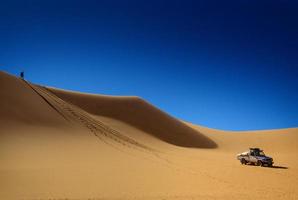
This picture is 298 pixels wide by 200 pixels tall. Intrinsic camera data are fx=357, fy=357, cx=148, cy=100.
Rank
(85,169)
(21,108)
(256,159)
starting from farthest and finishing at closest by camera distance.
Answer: (21,108), (256,159), (85,169)

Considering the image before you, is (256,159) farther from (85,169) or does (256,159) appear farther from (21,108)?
(21,108)

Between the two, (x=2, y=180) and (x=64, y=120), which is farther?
(x=64, y=120)

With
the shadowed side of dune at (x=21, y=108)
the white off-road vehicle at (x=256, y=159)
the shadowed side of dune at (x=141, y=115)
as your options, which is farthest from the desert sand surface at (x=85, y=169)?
the shadowed side of dune at (x=141, y=115)

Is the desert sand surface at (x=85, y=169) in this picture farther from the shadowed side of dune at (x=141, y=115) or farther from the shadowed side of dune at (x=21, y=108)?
the shadowed side of dune at (x=141, y=115)

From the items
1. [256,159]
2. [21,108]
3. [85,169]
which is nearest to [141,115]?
[21,108]

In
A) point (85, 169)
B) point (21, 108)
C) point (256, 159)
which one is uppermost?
point (21, 108)

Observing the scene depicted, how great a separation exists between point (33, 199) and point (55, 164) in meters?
6.75

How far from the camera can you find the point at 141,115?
5716 cm

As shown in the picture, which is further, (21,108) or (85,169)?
(21,108)

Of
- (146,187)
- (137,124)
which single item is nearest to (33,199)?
(146,187)

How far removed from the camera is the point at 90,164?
1981cm

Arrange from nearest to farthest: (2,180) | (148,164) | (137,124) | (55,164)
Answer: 1. (2,180)
2. (55,164)
3. (148,164)
4. (137,124)

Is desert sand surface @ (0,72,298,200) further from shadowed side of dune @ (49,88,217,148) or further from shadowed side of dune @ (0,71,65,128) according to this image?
shadowed side of dune @ (49,88,217,148)

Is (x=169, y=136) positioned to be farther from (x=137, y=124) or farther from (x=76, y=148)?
(x=76, y=148)
